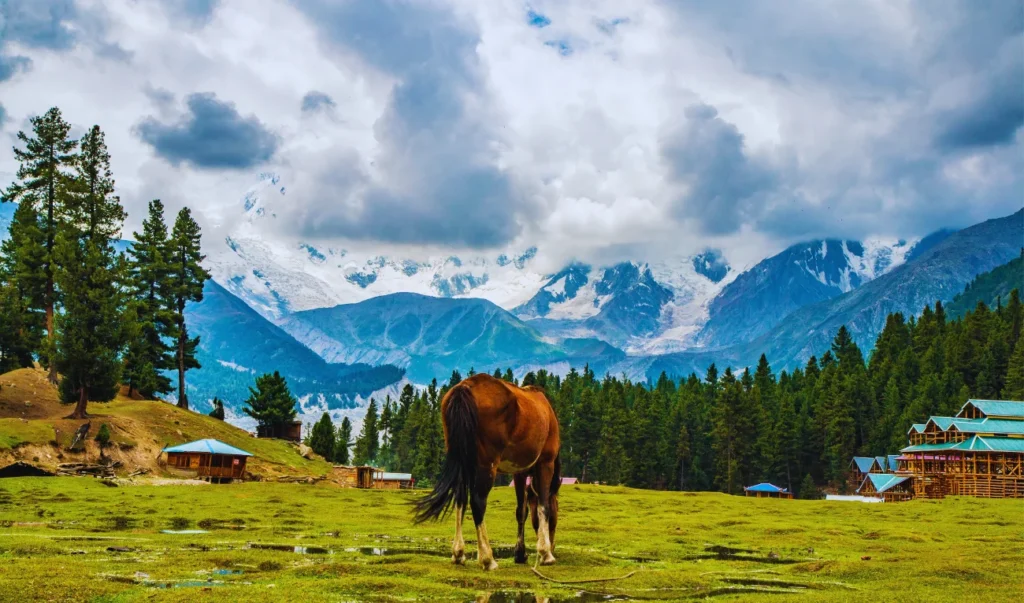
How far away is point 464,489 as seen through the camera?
16078 millimetres

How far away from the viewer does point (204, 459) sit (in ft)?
215

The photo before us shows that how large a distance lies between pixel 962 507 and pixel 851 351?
130 m

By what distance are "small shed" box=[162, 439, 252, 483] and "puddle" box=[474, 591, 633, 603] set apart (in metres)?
57.8

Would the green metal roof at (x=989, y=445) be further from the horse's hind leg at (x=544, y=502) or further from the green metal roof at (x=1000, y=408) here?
the horse's hind leg at (x=544, y=502)

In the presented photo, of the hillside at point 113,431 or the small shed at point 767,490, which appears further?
the small shed at point 767,490

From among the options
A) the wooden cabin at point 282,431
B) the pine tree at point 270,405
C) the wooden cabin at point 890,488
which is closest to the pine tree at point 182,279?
the pine tree at point 270,405

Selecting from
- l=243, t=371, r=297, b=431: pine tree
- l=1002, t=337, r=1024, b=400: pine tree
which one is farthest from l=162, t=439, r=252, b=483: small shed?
l=1002, t=337, r=1024, b=400: pine tree

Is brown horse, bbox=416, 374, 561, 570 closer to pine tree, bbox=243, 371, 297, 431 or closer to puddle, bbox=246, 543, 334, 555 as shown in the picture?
puddle, bbox=246, 543, 334, 555

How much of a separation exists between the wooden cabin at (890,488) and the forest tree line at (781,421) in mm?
14981

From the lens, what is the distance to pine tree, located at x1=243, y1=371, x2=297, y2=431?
335 ft

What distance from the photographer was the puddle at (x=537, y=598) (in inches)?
475

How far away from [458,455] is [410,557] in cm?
301

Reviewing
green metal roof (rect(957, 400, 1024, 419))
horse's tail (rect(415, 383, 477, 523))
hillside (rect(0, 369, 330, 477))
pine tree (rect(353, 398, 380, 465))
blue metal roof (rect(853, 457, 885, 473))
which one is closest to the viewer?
horse's tail (rect(415, 383, 477, 523))

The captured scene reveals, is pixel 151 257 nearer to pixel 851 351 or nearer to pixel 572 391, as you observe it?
pixel 572 391
